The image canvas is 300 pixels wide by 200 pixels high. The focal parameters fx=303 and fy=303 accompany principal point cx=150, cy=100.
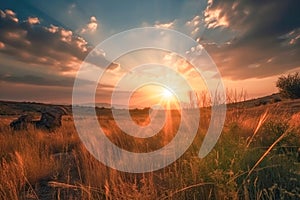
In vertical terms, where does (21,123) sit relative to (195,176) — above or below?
above

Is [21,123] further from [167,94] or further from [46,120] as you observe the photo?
[167,94]

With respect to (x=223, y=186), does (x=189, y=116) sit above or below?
above

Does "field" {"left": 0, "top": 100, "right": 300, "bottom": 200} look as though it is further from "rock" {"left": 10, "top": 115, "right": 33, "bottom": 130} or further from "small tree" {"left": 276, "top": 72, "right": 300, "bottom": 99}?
"small tree" {"left": 276, "top": 72, "right": 300, "bottom": 99}

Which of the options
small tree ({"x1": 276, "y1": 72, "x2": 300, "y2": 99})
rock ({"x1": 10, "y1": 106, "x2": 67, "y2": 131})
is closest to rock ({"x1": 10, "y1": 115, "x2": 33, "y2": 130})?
rock ({"x1": 10, "y1": 106, "x2": 67, "y2": 131})

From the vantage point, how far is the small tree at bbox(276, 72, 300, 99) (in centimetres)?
3606

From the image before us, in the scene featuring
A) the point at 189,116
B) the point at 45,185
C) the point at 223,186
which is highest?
the point at 189,116

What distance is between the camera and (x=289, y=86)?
1441 inches

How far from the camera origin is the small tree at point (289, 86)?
36062 millimetres

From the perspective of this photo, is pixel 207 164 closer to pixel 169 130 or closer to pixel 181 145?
pixel 181 145

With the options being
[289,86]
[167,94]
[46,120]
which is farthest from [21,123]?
[289,86]

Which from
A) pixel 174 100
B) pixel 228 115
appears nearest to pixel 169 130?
pixel 174 100

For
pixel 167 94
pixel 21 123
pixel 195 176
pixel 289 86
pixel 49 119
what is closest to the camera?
pixel 195 176

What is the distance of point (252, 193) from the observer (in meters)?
3.41

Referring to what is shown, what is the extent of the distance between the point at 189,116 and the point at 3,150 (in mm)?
4551
